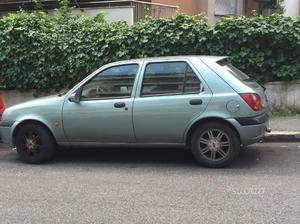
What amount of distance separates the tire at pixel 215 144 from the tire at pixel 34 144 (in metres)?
2.16

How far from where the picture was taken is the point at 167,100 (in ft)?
24.3

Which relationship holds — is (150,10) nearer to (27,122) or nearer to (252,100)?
(27,122)

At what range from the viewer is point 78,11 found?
1444 centimetres

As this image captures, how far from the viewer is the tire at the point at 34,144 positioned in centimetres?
800

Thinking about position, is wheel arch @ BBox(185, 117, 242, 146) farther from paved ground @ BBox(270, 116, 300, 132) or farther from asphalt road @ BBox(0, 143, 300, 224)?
paved ground @ BBox(270, 116, 300, 132)

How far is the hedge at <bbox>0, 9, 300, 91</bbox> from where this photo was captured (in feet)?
35.0

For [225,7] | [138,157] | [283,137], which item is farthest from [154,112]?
[225,7]

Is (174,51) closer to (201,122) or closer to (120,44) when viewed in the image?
(120,44)

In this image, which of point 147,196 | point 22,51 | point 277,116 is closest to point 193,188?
point 147,196

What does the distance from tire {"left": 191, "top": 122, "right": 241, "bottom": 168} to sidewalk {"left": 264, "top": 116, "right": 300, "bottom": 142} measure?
201cm

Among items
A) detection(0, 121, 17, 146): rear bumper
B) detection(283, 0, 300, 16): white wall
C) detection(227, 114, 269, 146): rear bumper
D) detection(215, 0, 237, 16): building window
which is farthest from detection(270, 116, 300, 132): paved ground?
detection(283, 0, 300, 16): white wall

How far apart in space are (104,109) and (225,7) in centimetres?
1293

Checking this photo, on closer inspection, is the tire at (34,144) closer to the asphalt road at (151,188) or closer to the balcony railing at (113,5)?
the asphalt road at (151,188)

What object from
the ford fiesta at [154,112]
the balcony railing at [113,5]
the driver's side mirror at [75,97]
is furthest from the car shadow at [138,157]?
the balcony railing at [113,5]
